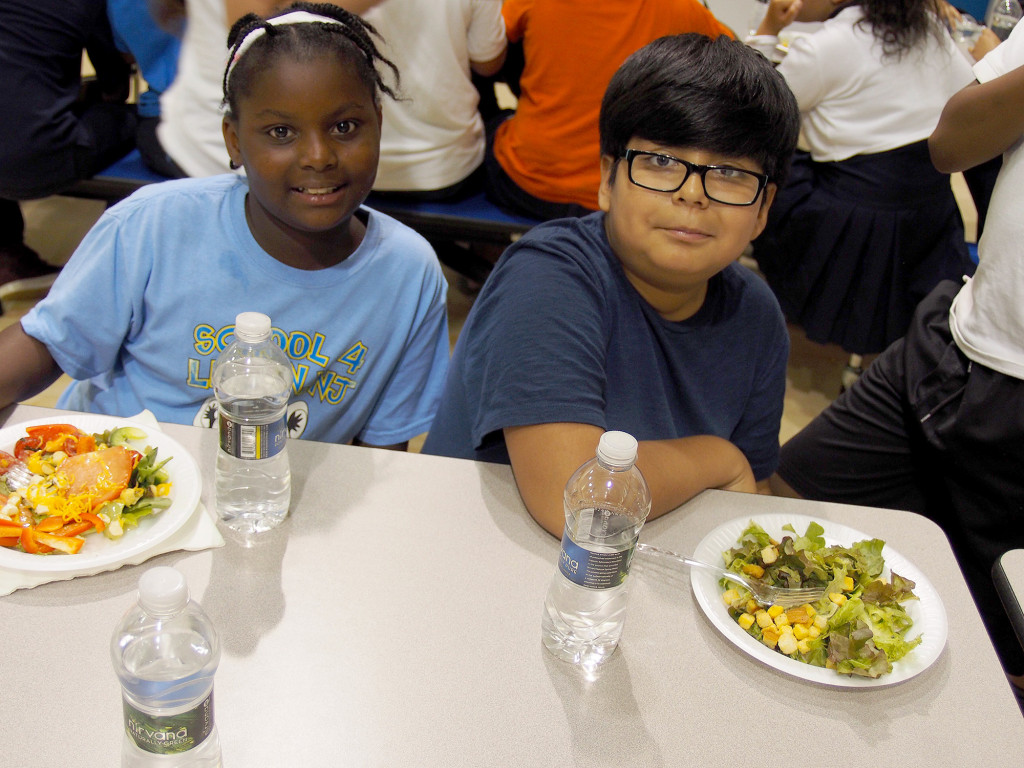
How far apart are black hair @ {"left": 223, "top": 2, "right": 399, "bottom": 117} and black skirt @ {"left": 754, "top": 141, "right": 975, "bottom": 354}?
179 centimetres

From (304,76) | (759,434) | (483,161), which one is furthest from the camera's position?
(483,161)

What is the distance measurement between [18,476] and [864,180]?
8.29 feet

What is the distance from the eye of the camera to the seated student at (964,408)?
1.49m

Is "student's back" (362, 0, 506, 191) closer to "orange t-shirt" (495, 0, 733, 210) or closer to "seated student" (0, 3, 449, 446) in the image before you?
"orange t-shirt" (495, 0, 733, 210)

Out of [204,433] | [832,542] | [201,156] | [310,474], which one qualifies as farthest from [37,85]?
[832,542]

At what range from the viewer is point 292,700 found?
0.88m

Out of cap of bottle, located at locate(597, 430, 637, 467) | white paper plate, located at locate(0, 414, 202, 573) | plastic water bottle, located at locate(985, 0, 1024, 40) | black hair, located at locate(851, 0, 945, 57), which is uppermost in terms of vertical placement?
plastic water bottle, located at locate(985, 0, 1024, 40)

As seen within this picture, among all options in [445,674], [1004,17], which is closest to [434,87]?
[1004,17]

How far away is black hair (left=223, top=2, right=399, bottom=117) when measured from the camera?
1.35 metres

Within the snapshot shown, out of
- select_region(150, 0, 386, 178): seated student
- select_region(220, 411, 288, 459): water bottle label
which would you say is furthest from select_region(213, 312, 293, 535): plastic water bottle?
select_region(150, 0, 386, 178): seated student

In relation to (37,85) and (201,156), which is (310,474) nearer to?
(201,156)

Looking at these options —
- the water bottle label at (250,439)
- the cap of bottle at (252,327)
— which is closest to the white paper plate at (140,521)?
the water bottle label at (250,439)

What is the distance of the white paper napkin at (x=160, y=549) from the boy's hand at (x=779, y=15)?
236 cm

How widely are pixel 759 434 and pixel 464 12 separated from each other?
62.7 inches
